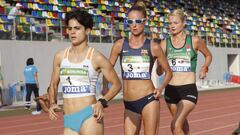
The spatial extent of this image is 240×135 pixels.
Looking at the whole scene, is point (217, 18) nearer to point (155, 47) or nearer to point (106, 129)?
point (106, 129)

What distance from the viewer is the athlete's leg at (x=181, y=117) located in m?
6.76

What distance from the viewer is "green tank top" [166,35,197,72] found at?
7.09 m

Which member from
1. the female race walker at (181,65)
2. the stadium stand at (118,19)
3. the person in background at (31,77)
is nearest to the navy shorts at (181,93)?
the female race walker at (181,65)

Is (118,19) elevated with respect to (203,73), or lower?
elevated

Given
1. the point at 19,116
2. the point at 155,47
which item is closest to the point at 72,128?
the point at 155,47

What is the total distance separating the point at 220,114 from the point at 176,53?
302 inches

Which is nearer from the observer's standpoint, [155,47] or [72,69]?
[72,69]

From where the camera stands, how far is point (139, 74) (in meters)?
5.91

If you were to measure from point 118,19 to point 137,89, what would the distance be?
2387 cm

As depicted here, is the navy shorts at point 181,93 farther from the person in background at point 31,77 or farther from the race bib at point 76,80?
the person in background at point 31,77

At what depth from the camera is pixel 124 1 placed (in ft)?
106

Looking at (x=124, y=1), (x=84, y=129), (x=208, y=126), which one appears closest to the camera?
(x=84, y=129)

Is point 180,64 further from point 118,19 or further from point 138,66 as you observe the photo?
point 118,19

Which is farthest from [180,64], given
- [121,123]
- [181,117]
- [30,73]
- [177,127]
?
[30,73]
